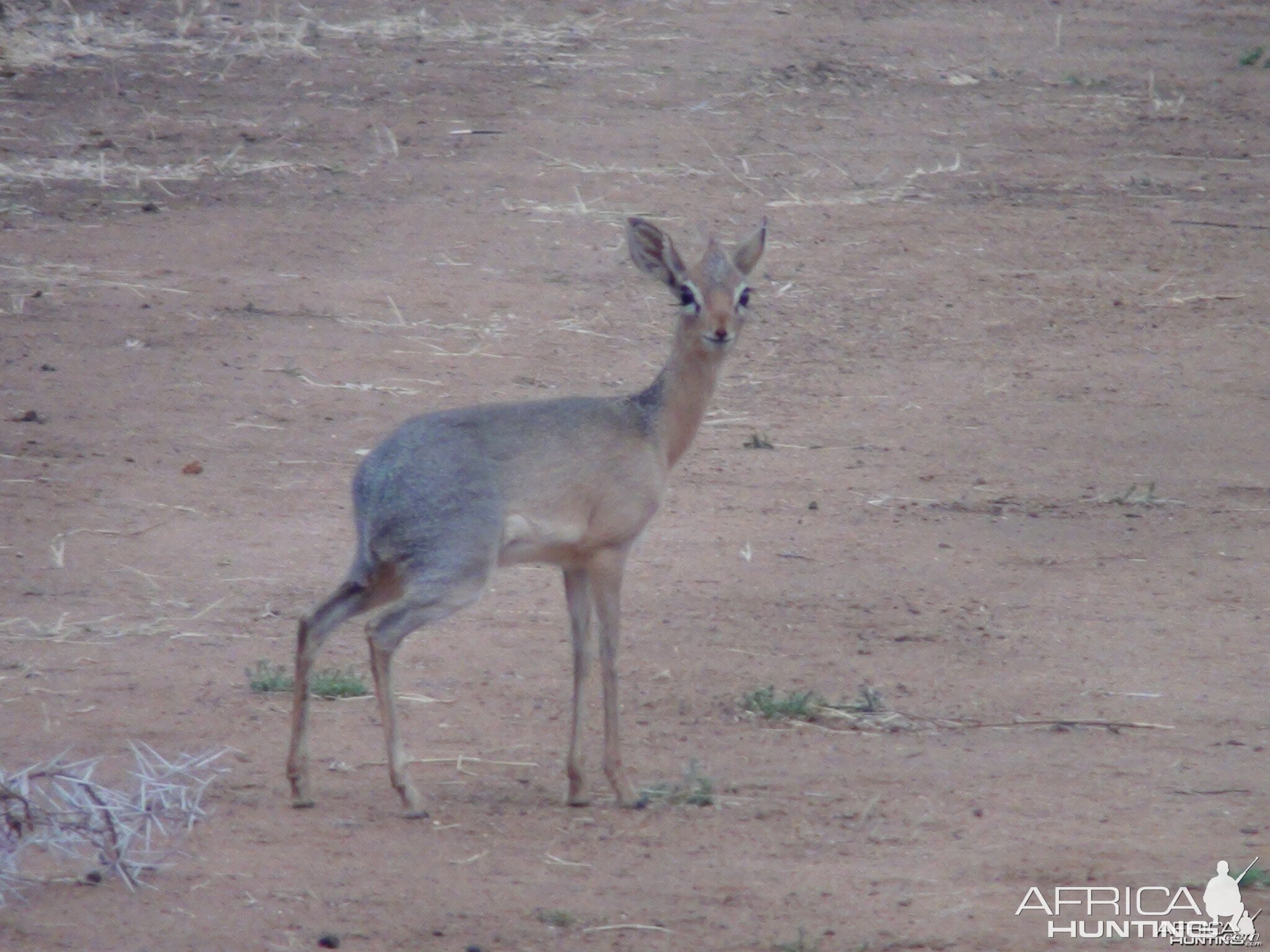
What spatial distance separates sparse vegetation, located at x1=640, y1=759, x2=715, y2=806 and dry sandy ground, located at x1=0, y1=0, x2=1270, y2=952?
1.7 inches

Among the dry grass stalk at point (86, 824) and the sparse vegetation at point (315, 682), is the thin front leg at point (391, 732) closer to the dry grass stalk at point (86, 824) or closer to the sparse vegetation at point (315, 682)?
the dry grass stalk at point (86, 824)

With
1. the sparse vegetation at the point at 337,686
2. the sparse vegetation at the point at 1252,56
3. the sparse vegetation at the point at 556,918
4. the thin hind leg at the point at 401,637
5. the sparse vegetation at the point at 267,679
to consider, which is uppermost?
the sparse vegetation at the point at 1252,56

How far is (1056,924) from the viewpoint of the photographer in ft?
17.0

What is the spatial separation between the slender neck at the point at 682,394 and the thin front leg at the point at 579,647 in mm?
691

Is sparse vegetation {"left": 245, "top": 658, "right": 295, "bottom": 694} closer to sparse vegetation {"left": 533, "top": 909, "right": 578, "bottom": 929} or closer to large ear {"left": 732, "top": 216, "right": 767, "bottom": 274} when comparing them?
sparse vegetation {"left": 533, "top": 909, "right": 578, "bottom": 929}

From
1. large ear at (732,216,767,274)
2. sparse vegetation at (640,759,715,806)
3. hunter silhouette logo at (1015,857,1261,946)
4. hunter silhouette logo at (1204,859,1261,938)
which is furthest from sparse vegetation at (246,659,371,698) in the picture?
hunter silhouette logo at (1204,859,1261,938)

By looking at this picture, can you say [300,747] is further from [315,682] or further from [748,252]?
[748,252]

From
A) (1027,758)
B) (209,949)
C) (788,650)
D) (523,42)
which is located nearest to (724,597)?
(788,650)

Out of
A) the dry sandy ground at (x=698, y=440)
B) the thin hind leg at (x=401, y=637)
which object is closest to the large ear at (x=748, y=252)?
the dry sandy ground at (x=698, y=440)

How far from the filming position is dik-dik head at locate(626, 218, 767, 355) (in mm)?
6859

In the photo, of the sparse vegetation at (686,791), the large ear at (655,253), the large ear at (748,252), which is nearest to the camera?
the sparse vegetation at (686,791)

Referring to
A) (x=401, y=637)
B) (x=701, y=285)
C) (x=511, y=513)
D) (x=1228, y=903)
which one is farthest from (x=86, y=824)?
(x=1228, y=903)

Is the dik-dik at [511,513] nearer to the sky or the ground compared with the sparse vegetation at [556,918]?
nearer to the sky

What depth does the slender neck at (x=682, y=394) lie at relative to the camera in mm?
6941
